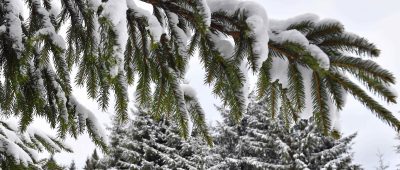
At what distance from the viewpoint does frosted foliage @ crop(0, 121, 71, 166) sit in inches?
102

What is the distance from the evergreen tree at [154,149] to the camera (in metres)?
15.9

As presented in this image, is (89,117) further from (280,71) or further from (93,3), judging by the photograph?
(280,71)

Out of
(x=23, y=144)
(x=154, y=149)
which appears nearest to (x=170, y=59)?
(x=23, y=144)

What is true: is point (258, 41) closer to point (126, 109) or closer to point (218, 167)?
point (126, 109)

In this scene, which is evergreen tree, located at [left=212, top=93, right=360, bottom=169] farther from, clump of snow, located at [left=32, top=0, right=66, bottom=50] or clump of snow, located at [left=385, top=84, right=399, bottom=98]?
clump of snow, located at [left=32, top=0, right=66, bottom=50]

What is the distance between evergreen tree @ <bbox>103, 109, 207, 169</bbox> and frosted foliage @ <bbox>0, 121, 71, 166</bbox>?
1183cm

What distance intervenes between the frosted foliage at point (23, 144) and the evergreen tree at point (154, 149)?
1183 centimetres

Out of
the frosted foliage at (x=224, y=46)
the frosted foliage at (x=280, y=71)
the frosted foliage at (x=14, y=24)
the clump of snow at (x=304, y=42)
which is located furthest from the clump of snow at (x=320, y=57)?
the frosted foliage at (x=14, y=24)

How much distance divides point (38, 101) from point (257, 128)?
18646mm

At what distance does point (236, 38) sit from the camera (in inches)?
84.0

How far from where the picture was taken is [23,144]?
316cm

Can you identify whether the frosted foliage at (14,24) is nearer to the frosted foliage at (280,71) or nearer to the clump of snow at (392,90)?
the frosted foliage at (280,71)

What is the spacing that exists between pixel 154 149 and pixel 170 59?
14.2m

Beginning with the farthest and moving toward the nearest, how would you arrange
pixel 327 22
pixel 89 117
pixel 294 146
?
1. pixel 294 146
2. pixel 89 117
3. pixel 327 22
